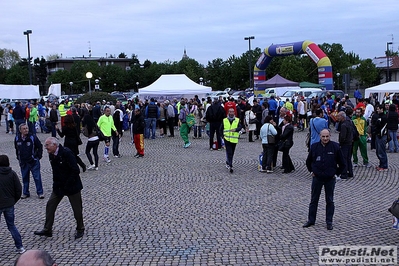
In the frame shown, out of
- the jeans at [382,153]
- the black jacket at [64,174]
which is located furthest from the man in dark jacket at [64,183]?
the jeans at [382,153]

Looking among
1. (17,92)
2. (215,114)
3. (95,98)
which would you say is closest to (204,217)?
(215,114)

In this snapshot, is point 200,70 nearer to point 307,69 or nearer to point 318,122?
point 307,69

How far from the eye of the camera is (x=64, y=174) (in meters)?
7.55

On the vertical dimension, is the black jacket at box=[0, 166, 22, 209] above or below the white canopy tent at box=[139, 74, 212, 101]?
below

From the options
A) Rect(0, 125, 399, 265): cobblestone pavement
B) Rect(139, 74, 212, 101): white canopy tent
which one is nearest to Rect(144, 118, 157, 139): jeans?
Rect(139, 74, 212, 101): white canopy tent

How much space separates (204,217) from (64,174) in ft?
8.22

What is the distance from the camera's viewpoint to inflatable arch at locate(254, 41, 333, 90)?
39.5 metres

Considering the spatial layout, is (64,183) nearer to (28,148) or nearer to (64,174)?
(64,174)

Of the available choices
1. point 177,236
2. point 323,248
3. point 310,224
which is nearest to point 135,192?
point 177,236

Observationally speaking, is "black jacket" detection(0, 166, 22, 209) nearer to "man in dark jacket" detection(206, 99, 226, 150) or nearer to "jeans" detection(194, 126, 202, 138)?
"man in dark jacket" detection(206, 99, 226, 150)

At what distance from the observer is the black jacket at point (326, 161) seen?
7.59m

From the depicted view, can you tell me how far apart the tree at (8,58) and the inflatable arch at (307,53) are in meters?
77.2

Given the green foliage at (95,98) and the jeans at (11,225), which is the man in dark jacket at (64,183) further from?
the green foliage at (95,98)

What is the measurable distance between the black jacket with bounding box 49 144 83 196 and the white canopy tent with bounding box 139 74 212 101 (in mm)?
19549
